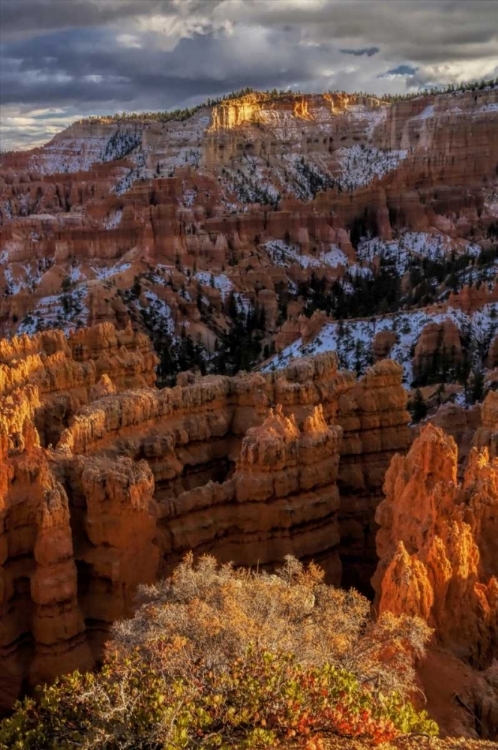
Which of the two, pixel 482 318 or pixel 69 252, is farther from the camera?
pixel 69 252

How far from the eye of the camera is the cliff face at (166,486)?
16875mm

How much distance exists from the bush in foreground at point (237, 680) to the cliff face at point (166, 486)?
3980 mm

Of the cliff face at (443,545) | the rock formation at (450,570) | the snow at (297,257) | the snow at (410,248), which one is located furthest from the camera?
the snow at (410,248)

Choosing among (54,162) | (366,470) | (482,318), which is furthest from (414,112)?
(366,470)

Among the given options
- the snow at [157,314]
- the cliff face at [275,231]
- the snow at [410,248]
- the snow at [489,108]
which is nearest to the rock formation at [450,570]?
the cliff face at [275,231]

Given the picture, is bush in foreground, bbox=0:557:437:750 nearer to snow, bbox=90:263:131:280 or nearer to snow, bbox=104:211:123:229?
snow, bbox=90:263:131:280

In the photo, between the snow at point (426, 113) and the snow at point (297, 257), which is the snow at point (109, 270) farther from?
the snow at point (426, 113)

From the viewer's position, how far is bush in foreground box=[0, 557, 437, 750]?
9203 mm

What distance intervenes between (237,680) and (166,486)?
36.3ft

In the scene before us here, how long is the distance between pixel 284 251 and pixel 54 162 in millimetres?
106994

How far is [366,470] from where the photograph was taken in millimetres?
23547

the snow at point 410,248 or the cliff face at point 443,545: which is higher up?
the snow at point 410,248

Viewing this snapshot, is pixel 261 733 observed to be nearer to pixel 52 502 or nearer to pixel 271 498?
pixel 52 502

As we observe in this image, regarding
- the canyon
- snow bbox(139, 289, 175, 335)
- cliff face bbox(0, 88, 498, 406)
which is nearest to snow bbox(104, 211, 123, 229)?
cliff face bbox(0, 88, 498, 406)
